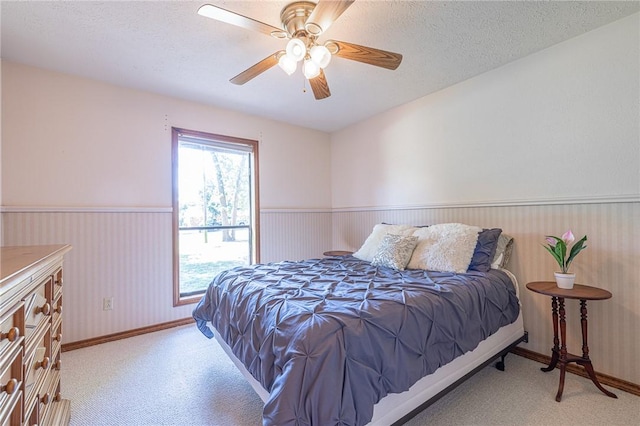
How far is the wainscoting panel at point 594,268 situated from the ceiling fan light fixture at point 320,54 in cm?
201

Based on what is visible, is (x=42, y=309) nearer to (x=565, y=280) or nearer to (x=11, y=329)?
(x=11, y=329)

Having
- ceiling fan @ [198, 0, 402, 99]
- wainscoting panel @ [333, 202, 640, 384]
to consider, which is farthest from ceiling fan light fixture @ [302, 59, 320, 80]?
wainscoting panel @ [333, 202, 640, 384]

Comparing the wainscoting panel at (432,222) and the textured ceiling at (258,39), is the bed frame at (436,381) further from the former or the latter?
the textured ceiling at (258,39)

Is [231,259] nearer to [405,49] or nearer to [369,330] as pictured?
[369,330]

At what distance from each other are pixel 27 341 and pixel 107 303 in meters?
2.05

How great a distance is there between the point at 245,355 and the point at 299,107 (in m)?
2.78

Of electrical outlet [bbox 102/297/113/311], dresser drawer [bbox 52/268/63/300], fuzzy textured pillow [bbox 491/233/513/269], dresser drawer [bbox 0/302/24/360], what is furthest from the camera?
electrical outlet [bbox 102/297/113/311]

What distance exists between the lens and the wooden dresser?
2.61ft

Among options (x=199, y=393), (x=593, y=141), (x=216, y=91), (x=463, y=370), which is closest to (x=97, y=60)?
(x=216, y=91)

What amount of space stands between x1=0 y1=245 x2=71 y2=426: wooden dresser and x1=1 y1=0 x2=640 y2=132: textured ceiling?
157 centimetres

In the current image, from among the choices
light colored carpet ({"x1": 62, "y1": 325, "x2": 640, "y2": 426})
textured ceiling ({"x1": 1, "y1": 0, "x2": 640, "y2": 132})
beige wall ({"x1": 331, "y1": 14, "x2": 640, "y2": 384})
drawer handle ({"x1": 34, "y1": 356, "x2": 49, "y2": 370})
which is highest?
textured ceiling ({"x1": 1, "y1": 0, "x2": 640, "y2": 132})

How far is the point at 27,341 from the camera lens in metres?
0.99

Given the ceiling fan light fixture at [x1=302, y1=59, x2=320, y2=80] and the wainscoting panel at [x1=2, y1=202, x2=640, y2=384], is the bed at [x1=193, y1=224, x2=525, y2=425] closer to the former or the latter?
the wainscoting panel at [x1=2, y1=202, x2=640, y2=384]

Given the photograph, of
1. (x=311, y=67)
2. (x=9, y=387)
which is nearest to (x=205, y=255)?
(x=311, y=67)
